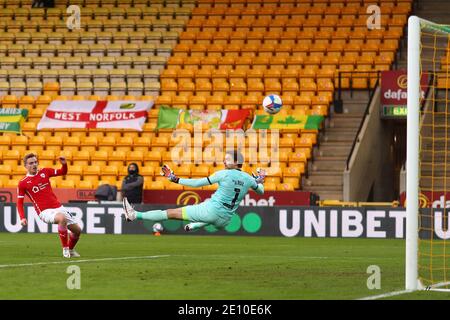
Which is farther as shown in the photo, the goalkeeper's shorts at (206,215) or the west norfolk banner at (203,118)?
the west norfolk banner at (203,118)

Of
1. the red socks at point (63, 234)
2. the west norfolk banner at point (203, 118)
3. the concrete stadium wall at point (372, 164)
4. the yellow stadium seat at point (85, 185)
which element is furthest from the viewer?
the west norfolk banner at point (203, 118)

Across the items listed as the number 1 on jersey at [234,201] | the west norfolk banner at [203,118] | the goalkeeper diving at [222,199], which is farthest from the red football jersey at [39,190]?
the west norfolk banner at [203,118]

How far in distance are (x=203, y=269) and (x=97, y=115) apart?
1876 centimetres

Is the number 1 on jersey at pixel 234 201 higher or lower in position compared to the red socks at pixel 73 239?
higher

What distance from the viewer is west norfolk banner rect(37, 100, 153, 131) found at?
33594 millimetres

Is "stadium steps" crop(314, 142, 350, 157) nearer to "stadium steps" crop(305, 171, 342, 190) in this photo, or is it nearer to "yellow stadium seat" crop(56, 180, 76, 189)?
"stadium steps" crop(305, 171, 342, 190)

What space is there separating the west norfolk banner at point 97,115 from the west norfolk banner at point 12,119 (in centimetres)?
65

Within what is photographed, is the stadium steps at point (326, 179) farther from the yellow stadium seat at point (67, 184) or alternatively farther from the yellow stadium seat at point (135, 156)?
the yellow stadium seat at point (67, 184)

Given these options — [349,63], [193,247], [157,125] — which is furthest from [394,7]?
[193,247]

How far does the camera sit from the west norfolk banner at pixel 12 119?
1337 inches

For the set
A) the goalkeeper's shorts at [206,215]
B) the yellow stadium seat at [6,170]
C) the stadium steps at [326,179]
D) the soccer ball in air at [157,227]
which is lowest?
the soccer ball in air at [157,227]

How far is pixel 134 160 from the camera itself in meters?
32.6

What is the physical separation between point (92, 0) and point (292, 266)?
25002mm

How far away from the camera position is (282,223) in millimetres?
26969
